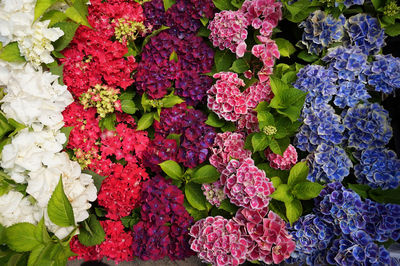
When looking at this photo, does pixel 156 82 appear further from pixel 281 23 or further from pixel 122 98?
pixel 281 23

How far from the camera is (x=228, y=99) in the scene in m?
1.60

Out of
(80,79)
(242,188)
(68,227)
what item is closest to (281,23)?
(242,188)

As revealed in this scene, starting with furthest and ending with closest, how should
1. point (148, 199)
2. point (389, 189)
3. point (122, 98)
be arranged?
point (122, 98)
point (148, 199)
point (389, 189)

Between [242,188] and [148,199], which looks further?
[148,199]

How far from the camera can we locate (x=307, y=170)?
1464mm

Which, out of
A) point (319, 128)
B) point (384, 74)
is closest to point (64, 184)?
point (319, 128)

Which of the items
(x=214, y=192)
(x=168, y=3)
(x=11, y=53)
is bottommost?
(x=214, y=192)

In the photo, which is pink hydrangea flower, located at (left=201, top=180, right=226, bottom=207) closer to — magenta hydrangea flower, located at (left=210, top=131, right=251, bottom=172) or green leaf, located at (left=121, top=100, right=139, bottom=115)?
magenta hydrangea flower, located at (left=210, top=131, right=251, bottom=172)

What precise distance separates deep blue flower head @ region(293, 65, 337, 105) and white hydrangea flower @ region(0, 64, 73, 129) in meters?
1.32

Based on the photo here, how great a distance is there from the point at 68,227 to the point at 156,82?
3.03 feet

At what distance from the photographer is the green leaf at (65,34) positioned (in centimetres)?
159

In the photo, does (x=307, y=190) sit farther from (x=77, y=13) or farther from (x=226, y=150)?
(x=77, y=13)

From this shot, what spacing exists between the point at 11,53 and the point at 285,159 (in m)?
1.56

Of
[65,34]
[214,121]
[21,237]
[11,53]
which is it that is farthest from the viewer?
[214,121]
